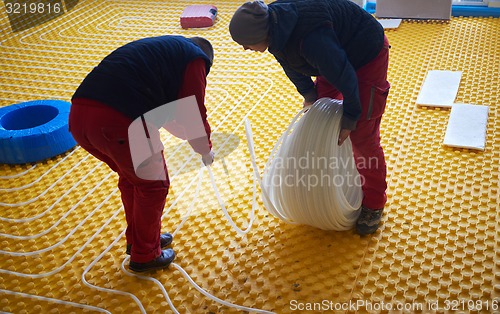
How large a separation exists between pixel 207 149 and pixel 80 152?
3.78 ft

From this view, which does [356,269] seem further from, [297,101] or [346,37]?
[297,101]

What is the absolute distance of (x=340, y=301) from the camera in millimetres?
1852

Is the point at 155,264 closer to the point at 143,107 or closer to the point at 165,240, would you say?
the point at 165,240

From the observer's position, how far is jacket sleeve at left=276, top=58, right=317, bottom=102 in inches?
80.6

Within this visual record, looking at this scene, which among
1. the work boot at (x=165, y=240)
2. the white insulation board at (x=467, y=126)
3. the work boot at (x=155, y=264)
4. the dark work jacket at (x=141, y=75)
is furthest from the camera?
the white insulation board at (x=467, y=126)

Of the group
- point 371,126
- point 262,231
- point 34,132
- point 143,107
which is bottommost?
point 262,231

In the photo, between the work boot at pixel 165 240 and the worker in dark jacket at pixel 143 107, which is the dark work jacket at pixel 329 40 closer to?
the worker in dark jacket at pixel 143 107

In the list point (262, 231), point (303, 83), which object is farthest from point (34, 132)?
point (303, 83)

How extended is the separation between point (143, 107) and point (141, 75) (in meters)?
0.10

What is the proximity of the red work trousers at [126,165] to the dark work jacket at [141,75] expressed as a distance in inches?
1.6

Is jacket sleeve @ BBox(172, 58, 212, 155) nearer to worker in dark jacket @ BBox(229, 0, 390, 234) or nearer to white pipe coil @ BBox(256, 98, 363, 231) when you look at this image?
worker in dark jacket @ BBox(229, 0, 390, 234)

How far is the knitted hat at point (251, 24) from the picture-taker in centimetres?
170

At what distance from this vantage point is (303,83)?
2086mm

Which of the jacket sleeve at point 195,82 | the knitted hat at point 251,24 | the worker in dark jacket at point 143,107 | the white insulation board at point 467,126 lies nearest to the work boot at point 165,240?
the worker in dark jacket at point 143,107
